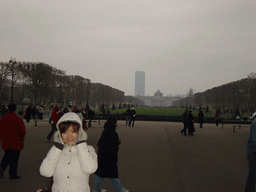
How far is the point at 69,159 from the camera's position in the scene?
2.46 m

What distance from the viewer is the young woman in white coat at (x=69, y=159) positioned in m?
2.39

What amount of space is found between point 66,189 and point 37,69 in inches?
1584

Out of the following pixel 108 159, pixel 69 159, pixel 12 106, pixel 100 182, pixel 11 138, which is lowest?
pixel 100 182

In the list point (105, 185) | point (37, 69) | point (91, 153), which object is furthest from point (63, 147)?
point (37, 69)

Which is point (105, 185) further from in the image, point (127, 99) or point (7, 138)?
point (127, 99)

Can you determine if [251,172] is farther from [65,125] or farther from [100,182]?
[65,125]

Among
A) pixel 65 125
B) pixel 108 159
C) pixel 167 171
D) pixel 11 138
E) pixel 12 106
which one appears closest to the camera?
pixel 65 125

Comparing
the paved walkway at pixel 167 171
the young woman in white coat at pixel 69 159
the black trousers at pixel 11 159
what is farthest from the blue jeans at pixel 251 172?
the black trousers at pixel 11 159

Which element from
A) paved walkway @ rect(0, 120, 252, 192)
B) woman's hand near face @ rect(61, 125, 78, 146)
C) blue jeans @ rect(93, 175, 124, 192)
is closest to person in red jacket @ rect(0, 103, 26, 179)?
paved walkway @ rect(0, 120, 252, 192)

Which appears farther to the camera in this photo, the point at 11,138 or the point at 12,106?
the point at 12,106

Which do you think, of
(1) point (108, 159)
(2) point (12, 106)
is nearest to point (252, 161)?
(1) point (108, 159)

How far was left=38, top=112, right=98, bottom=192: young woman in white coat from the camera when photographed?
2.39m

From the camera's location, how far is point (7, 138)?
576 cm

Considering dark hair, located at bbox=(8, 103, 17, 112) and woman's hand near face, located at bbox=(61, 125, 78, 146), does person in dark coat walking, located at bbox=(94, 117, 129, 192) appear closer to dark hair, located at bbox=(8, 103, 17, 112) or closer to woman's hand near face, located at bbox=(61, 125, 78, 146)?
woman's hand near face, located at bbox=(61, 125, 78, 146)
